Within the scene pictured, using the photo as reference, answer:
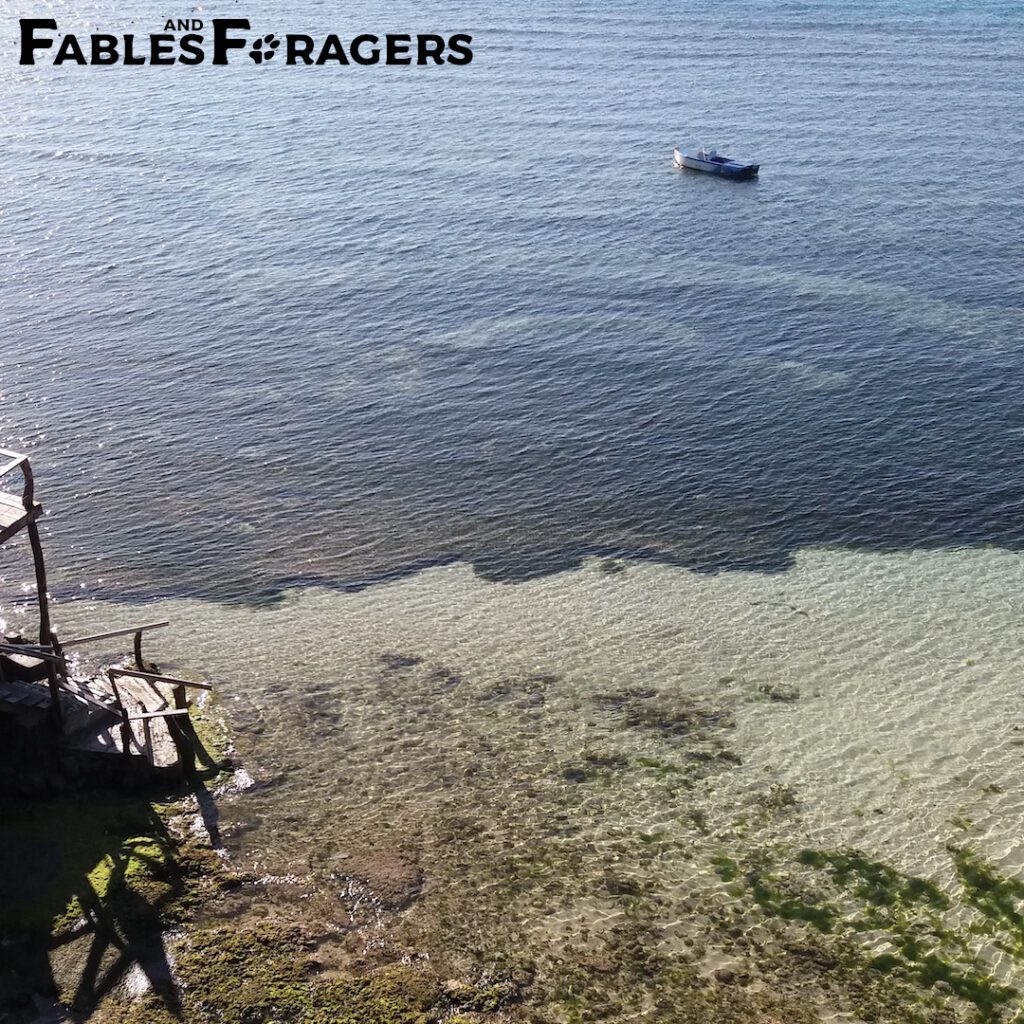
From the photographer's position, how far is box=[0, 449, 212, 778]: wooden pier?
2888 cm

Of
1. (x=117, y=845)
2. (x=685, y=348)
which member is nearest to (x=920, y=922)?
(x=117, y=845)

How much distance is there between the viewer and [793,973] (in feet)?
82.3

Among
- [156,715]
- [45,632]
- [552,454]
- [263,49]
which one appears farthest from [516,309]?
[263,49]

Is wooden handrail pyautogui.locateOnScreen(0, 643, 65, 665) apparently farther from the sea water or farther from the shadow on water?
the shadow on water

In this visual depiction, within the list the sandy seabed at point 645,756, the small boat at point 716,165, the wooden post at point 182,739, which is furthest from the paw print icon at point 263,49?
the wooden post at point 182,739

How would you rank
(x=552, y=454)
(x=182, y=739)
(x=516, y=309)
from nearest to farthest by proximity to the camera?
(x=182, y=739), (x=552, y=454), (x=516, y=309)

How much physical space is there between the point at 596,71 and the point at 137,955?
103673 mm

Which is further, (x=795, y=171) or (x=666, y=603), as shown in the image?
(x=795, y=171)

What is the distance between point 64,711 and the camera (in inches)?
1159

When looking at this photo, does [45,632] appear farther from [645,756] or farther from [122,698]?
[645,756]

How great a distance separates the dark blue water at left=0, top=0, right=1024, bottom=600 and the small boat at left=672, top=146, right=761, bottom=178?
74.2 inches

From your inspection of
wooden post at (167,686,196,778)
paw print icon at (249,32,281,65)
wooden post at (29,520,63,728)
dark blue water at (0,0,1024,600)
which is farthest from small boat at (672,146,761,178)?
wooden post at (29,520,63,728)

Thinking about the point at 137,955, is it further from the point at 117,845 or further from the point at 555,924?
the point at 555,924

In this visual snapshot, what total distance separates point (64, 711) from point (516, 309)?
44558 mm
